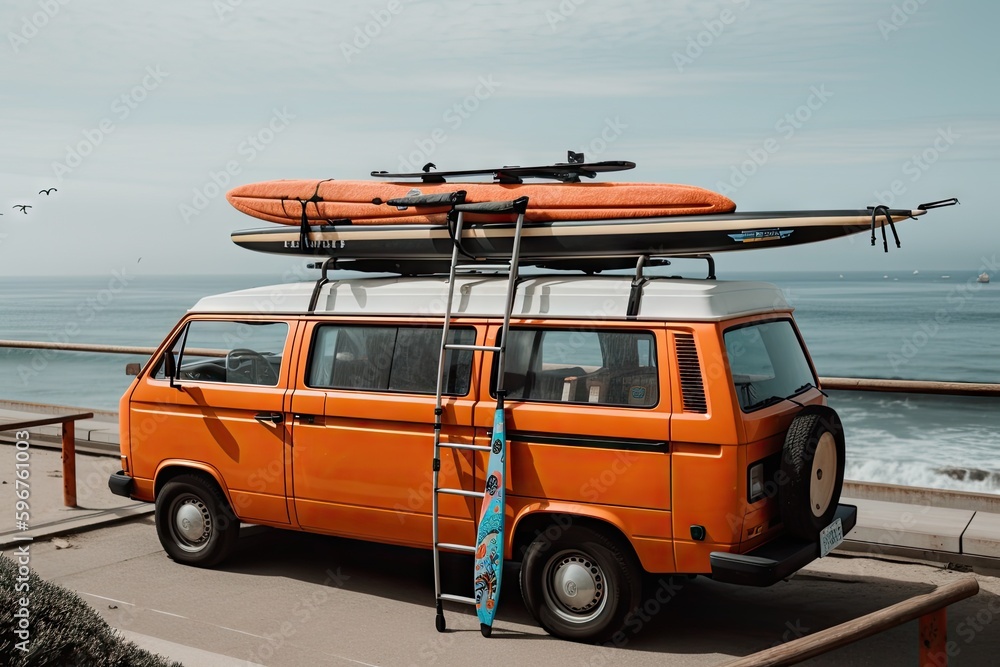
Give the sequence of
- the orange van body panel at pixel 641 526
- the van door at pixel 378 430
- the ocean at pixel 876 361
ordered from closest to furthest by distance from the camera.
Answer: the orange van body panel at pixel 641 526, the van door at pixel 378 430, the ocean at pixel 876 361

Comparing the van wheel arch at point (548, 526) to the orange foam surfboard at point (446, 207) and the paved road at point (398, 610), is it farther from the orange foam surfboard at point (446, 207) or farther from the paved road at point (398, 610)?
the orange foam surfboard at point (446, 207)

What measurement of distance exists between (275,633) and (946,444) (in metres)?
23.1

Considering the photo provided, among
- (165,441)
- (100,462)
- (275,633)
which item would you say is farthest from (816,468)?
(100,462)

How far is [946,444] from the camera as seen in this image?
25562mm

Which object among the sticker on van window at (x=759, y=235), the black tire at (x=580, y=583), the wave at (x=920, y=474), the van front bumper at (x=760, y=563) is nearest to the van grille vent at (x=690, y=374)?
the sticker on van window at (x=759, y=235)

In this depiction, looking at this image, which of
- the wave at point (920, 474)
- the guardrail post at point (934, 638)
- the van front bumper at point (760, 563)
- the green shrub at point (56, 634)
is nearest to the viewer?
the green shrub at point (56, 634)

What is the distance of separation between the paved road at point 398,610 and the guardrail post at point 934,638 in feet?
4.09

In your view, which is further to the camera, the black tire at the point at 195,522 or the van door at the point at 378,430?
the black tire at the point at 195,522

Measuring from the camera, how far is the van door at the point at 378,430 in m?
6.55

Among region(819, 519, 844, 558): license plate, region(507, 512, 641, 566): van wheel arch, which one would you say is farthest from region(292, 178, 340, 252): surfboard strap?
region(819, 519, 844, 558): license plate

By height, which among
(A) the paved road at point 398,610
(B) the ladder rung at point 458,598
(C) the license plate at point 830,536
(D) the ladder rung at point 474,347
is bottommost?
(A) the paved road at point 398,610

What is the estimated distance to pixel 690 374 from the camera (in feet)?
19.0

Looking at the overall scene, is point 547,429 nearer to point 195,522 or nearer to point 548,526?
point 548,526

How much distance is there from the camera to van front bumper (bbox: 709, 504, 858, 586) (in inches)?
217
